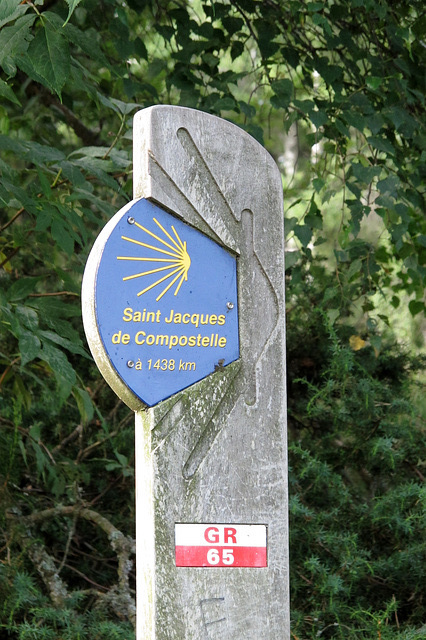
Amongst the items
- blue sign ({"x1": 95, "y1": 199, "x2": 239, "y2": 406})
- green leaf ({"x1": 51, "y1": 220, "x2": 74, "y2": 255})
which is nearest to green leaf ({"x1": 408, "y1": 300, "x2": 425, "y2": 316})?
green leaf ({"x1": 51, "y1": 220, "x2": 74, "y2": 255})

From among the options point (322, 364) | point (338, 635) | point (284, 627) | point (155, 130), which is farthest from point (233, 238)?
point (322, 364)

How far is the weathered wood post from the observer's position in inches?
86.4

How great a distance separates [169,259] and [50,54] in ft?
2.66

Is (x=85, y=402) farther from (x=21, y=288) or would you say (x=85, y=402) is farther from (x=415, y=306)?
(x=415, y=306)

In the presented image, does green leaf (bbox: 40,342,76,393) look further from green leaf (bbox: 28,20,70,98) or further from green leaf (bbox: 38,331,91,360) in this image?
green leaf (bbox: 28,20,70,98)

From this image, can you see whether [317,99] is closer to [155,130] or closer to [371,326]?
[371,326]

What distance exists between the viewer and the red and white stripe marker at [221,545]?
7.24 feet

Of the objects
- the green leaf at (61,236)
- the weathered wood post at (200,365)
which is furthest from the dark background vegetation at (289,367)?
the weathered wood post at (200,365)

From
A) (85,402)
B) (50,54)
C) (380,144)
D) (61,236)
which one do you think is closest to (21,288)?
(61,236)

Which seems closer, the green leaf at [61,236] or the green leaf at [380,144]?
the green leaf at [61,236]

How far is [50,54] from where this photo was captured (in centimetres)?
259

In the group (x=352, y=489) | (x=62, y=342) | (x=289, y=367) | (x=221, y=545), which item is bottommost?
(x=221, y=545)

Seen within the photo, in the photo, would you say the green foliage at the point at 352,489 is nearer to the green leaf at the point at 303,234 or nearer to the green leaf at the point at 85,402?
the green leaf at the point at 303,234

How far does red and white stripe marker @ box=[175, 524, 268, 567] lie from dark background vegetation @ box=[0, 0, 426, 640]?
93cm
